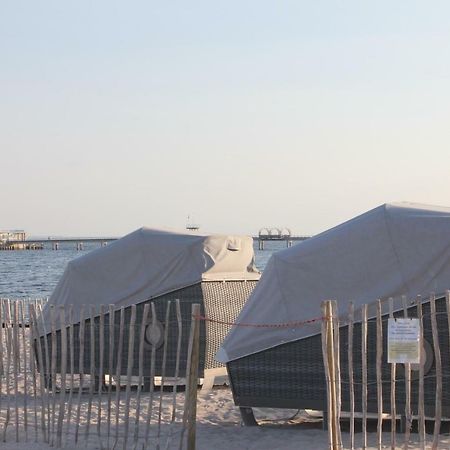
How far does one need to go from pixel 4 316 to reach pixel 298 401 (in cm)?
337

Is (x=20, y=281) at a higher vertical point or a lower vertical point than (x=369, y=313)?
higher

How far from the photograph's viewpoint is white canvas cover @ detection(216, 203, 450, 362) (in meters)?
9.95

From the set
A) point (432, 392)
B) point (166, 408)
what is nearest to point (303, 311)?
point (432, 392)

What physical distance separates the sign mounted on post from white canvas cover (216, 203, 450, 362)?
4.49ft

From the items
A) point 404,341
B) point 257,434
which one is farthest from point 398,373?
point 257,434

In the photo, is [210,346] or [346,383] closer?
[346,383]

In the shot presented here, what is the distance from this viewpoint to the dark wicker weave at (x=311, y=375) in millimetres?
9617

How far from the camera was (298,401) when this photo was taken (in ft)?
33.7

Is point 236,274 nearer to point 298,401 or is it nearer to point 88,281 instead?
point 88,281

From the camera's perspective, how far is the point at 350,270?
33.7 feet

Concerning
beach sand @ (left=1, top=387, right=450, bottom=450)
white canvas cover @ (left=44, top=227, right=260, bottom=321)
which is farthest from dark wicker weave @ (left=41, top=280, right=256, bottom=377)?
beach sand @ (left=1, top=387, right=450, bottom=450)

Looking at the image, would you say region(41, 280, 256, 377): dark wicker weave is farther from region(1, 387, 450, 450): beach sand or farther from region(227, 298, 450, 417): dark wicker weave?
region(227, 298, 450, 417): dark wicker weave

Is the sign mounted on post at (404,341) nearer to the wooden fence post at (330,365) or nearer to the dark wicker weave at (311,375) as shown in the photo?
the wooden fence post at (330,365)

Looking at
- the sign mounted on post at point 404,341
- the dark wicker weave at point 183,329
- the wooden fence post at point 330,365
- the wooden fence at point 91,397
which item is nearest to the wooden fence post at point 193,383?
the wooden fence at point 91,397
